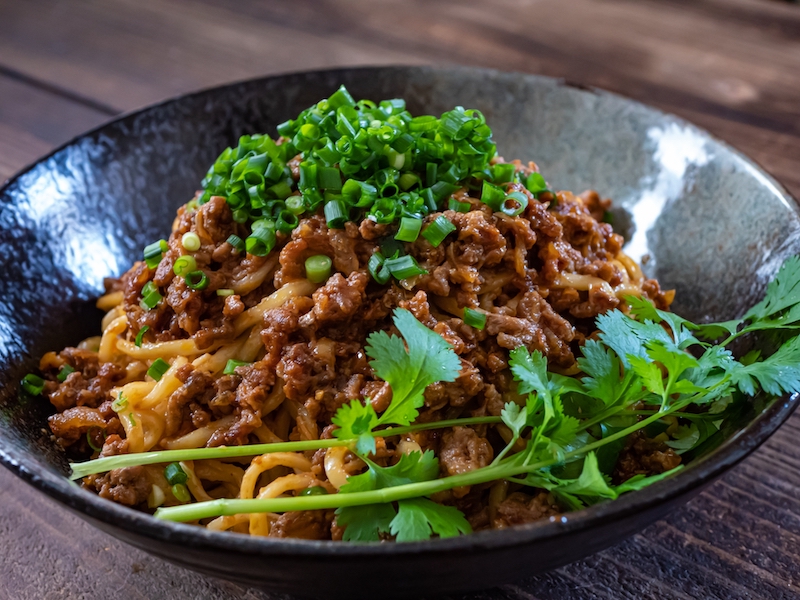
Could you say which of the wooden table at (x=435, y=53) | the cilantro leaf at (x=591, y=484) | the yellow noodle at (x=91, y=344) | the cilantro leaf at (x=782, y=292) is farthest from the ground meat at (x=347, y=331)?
the wooden table at (x=435, y=53)

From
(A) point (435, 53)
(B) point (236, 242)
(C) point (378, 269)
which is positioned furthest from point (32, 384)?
(A) point (435, 53)

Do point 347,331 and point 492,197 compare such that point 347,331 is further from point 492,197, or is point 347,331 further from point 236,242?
point 492,197

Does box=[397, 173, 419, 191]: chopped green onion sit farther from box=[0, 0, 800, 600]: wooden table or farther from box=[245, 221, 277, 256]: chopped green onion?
box=[0, 0, 800, 600]: wooden table

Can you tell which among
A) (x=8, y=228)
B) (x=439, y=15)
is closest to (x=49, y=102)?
(x=8, y=228)

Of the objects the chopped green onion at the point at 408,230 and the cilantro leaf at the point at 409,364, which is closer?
the cilantro leaf at the point at 409,364

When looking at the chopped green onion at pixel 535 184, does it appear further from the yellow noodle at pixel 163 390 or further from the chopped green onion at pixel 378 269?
the yellow noodle at pixel 163 390
